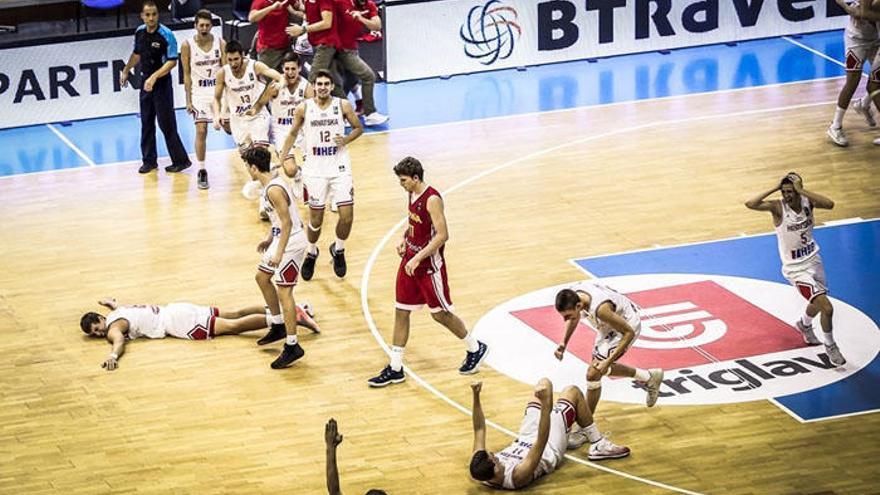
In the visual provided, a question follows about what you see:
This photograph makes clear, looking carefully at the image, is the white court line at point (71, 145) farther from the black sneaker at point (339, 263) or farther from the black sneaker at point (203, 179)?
the black sneaker at point (339, 263)

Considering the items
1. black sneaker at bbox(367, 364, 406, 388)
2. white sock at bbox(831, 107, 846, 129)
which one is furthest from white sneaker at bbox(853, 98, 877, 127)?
black sneaker at bbox(367, 364, 406, 388)

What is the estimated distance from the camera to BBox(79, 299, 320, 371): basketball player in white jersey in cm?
1495

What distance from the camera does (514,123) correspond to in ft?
70.2

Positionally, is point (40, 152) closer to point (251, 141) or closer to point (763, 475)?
point (251, 141)

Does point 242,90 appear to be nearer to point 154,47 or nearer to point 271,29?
point 154,47

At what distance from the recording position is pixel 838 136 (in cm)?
1986

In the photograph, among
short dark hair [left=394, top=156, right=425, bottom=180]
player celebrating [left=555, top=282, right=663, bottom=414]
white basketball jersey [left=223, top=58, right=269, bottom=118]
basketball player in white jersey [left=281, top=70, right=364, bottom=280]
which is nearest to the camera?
player celebrating [left=555, top=282, right=663, bottom=414]

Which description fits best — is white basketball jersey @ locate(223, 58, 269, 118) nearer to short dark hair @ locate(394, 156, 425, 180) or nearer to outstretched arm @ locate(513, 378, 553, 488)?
short dark hair @ locate(394, 156, 425, 180)

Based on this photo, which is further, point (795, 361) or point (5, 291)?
point (5, 291)

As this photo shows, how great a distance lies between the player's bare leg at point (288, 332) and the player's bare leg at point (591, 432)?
2.86 meters

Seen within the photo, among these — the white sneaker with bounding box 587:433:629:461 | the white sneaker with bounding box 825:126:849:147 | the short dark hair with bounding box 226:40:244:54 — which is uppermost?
the short dark hair with bounding box 226:40:244:54

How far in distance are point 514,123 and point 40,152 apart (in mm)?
6372

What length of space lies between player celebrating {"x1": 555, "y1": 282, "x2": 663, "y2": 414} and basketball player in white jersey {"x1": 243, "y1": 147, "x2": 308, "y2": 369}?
2779 millimetres

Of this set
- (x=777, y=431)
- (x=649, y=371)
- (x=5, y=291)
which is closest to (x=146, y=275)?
(x=5, y=291)
